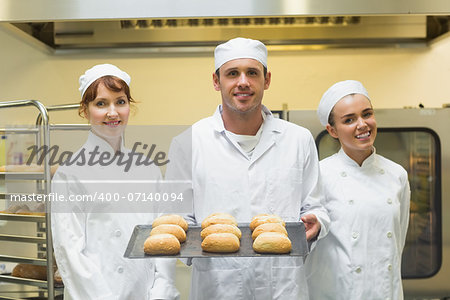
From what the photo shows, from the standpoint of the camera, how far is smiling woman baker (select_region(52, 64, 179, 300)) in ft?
4.48

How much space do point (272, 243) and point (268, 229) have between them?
7cm

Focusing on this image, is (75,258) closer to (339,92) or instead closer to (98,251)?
(98,251)

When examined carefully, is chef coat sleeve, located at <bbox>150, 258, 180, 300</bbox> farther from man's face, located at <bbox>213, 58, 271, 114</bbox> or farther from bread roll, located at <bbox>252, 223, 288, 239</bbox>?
man's face, located at <bbox>213, 58, 271, 114</bbox>

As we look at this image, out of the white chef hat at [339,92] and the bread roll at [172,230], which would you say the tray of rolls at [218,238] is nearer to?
the bread roll at [172,230]

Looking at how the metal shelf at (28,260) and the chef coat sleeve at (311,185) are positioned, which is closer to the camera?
the chef coat sleeve at (311,185)

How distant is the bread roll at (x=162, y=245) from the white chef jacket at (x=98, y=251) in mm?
218

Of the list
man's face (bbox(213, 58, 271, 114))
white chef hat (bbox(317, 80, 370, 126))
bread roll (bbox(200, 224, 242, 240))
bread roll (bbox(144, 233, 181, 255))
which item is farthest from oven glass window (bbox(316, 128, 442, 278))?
bread roll (bbox(144, 233, 181, 255))

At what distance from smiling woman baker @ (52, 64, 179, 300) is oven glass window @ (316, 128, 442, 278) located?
3.26ft

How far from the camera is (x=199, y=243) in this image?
1349 millimetres

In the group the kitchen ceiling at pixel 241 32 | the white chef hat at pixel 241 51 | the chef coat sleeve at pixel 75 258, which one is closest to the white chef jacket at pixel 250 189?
the white chef hat at pixel 241 51

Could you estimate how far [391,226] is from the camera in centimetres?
158

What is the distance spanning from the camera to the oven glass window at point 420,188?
2119 millimetres

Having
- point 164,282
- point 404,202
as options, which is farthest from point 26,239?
point 404,202

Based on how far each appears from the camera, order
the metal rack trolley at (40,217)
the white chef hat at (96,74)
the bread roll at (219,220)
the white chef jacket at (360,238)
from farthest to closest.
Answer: the metal rack trolley at (40,217)
the white chef jacket at (360,238)
the white chef hat at (96,74)
the bread roll at (219,220)
